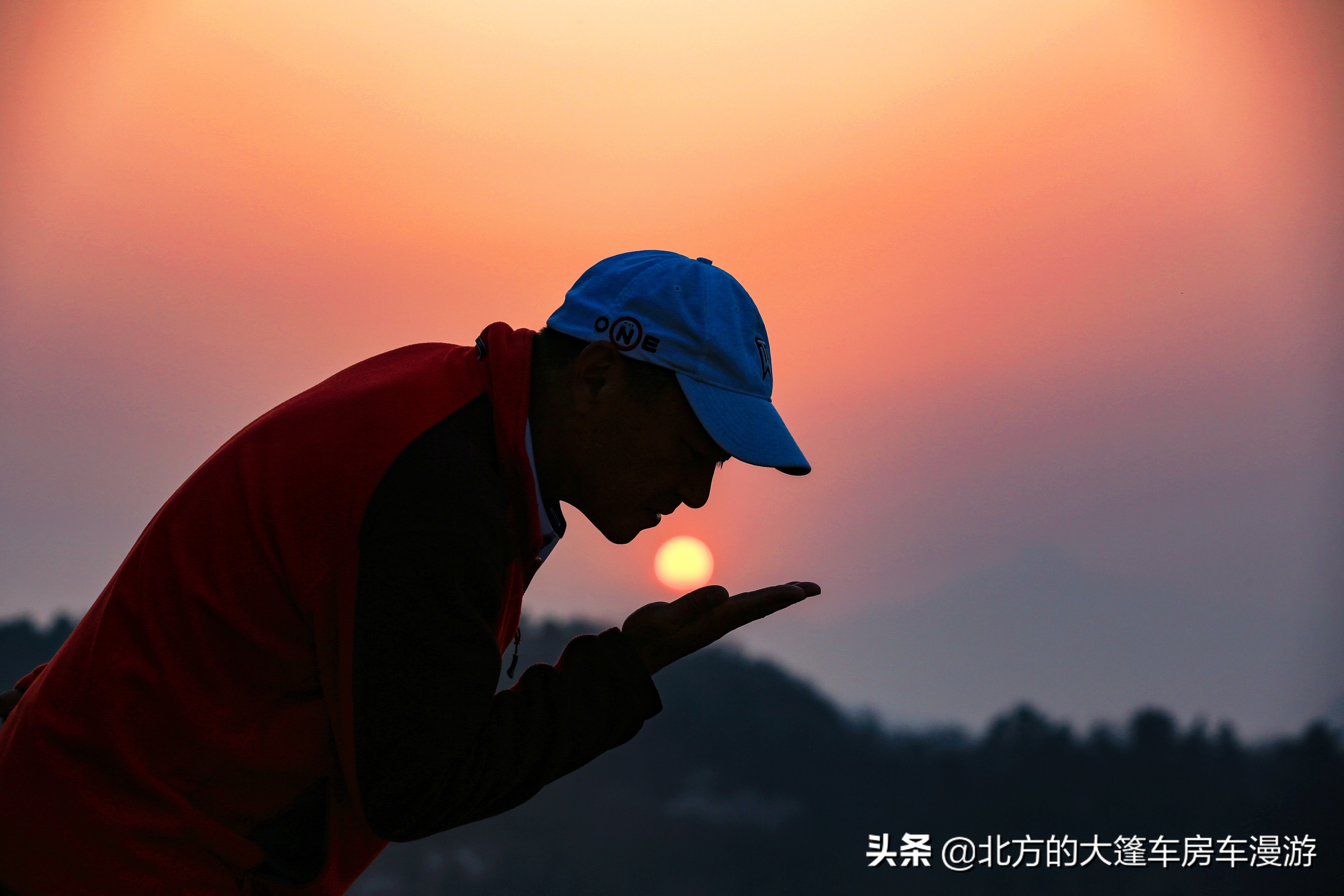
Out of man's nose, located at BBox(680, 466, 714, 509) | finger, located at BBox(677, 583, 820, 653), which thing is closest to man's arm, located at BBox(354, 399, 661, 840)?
finger, located at BBox(677, 583, 820, 653)

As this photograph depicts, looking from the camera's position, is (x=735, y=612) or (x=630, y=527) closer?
(x=735, y=612)

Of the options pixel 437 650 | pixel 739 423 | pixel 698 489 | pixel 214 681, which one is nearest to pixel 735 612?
Result: pixel 698 489

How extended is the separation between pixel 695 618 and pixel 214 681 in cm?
97

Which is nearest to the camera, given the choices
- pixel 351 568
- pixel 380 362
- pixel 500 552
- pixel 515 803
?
pixel 351 568

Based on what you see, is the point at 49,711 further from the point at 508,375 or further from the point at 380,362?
the point at 508,375

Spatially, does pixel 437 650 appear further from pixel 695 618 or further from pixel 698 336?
pixel 698 336

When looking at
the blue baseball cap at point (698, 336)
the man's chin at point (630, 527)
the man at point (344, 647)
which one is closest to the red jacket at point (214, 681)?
the man at point (344, 647)

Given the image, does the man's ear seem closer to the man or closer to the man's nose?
the man

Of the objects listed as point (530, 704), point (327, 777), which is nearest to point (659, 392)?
point (530, 704)

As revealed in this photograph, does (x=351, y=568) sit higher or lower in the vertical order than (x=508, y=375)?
lower

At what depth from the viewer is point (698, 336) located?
6.57ft

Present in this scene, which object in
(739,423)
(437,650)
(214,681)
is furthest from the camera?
(739,423)

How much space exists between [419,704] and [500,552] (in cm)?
30

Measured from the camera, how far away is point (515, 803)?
1800 millimetres
